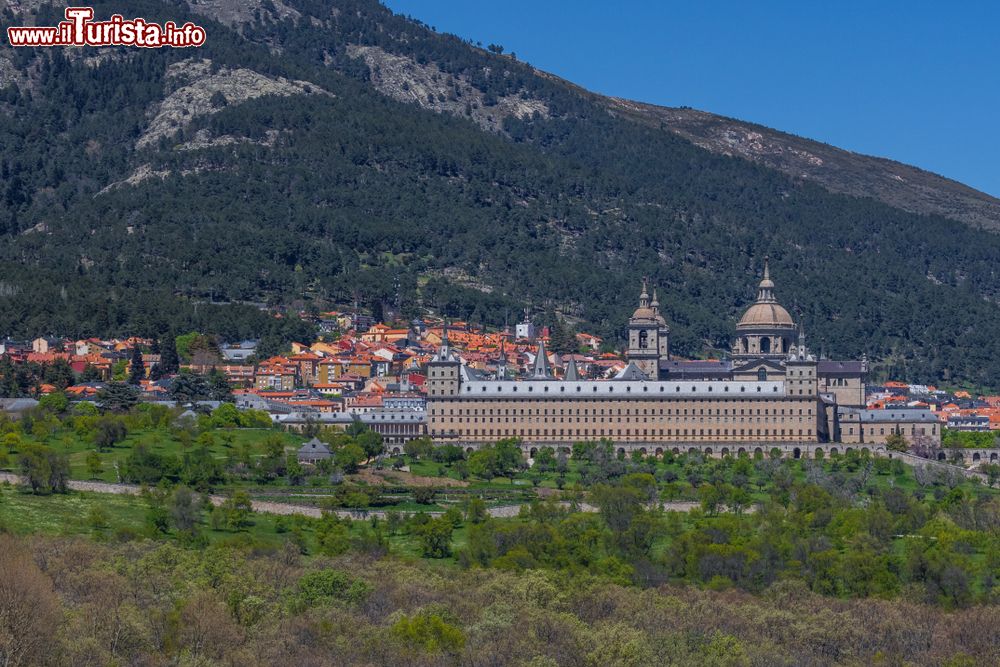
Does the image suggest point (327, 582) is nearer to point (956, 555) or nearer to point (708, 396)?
point (956, 555)

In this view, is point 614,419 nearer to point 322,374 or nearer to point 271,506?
point 322,374

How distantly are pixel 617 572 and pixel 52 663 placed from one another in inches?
1586

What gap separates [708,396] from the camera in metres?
154

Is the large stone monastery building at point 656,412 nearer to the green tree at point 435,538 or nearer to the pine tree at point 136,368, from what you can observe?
the pine tree at point 136,368

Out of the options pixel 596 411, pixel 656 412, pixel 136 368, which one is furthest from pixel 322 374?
pixel 656 412

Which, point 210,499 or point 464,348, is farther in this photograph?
point 464,348

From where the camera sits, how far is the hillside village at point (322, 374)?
155 metres

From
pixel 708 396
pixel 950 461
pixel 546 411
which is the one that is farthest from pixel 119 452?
pixel 950 461

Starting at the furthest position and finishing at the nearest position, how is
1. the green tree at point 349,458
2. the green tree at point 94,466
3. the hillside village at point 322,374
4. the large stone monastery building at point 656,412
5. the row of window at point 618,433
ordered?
the hillside village at point 322,374 → the large stone monastery building at point 656,412 → the row of window at point 618,433 → the green tree at point 349,458 → the green tree at point 94,466

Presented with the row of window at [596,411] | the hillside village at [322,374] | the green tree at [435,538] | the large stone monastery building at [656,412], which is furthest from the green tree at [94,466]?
the row of window at [596,411]

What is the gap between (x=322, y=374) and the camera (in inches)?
6993

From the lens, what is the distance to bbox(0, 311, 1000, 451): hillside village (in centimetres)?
15462

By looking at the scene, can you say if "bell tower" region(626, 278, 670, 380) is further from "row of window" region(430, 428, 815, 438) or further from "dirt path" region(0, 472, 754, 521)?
"dirt path" region(0, 472, 754, 521)

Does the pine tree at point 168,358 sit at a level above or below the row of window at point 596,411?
above
